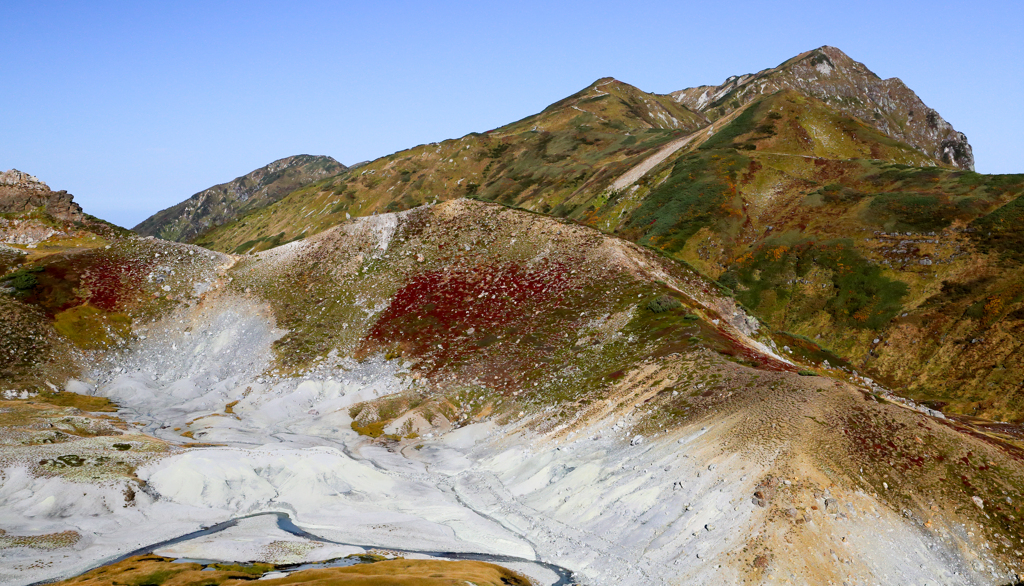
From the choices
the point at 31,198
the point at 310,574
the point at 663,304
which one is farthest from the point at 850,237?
the point at 31,198

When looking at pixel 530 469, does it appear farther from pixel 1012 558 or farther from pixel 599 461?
pixel 1012 558

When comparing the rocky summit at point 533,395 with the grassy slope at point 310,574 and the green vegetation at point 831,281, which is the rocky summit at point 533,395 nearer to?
the grassy slope at point 310,574

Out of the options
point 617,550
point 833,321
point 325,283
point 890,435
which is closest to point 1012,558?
point 890,435

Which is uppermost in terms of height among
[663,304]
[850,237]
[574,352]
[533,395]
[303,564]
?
[850,237]

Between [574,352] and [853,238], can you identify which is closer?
[574,352]

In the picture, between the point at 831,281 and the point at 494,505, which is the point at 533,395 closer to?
the point at 494,505

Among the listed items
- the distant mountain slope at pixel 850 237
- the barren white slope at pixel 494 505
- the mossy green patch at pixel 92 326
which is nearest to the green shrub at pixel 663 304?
the barren white slope at pixel 494 505
